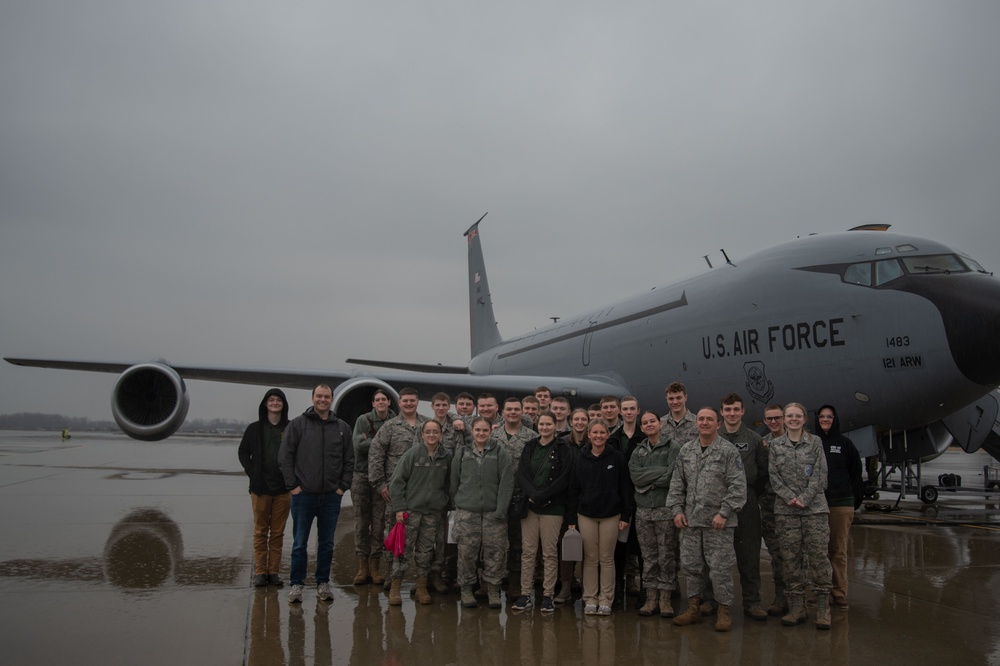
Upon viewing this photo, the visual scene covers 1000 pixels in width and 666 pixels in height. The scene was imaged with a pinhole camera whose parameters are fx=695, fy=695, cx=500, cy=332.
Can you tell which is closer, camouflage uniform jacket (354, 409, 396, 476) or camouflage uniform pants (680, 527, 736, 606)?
camouflage uniform pants (680, 527, 736, 606)

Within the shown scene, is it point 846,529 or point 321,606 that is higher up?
point 846,529

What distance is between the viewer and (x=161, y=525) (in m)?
8.23

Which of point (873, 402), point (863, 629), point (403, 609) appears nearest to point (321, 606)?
point (403, 609)

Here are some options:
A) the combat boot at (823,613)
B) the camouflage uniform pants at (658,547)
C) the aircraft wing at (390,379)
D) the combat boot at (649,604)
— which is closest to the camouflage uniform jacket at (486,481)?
the camouflage uniform pants at (658,547)

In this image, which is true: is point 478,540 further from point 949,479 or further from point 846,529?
point 949,479

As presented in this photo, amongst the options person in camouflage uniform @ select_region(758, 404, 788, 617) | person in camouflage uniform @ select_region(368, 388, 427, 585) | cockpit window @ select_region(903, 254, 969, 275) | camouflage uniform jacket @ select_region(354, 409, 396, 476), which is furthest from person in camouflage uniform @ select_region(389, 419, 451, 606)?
cockpit window @ select_region(903, 254, 969, 275)

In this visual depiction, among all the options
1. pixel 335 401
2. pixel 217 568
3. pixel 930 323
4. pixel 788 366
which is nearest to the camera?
pixel 217 568

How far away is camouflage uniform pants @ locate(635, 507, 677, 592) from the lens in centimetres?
527

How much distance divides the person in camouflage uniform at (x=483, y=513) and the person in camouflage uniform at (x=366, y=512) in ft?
2.95

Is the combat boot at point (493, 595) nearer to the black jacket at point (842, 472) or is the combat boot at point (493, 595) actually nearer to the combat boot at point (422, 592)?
the combat boot at point (422, 592)

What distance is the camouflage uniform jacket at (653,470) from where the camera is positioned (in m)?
5.29

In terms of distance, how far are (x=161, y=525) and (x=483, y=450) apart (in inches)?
192

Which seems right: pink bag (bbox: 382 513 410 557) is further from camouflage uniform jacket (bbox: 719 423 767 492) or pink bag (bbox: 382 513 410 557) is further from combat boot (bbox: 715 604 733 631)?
camouflage uniform jacket (bbox: 719 423 767 492)

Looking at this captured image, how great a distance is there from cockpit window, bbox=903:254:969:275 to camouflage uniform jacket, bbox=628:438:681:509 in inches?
195
